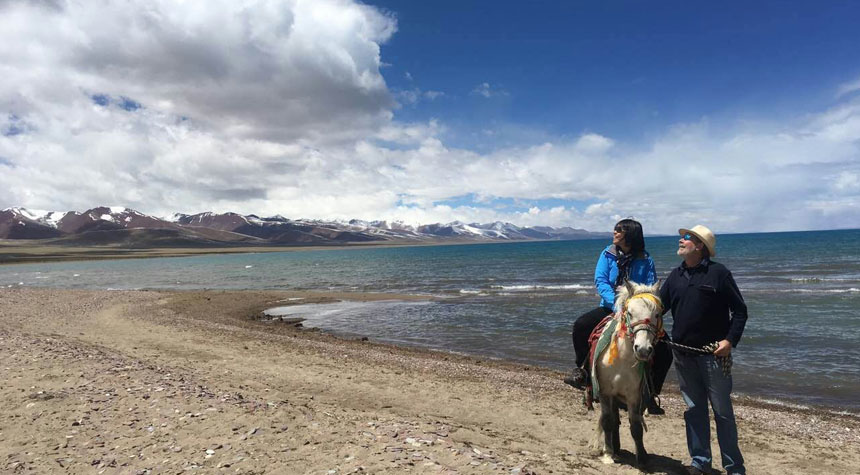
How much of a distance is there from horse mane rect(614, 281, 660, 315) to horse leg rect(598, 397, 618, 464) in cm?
149

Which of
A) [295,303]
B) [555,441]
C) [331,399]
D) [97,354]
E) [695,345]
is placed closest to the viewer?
[695,345]

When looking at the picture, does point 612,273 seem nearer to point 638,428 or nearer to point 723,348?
point 723,348

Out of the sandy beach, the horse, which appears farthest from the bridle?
the sandy beach

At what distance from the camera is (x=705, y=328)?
4895 mm

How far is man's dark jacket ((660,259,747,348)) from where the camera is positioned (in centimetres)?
480

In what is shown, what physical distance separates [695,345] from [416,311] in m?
22.6

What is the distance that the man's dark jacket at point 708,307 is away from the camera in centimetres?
480

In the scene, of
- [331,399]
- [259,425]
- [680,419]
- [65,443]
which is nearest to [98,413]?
[65,443]

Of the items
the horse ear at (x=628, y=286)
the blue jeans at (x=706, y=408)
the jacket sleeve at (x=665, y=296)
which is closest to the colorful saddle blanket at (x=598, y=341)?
the horse ear at (x=628, y=286)

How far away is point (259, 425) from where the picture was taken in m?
6.48

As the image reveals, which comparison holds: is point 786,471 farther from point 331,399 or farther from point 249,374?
point 249,374

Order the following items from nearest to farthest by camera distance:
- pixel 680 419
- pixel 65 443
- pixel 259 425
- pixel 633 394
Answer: pixel 633 394 < pixel 65 443 < pixel 259 425 < pixel 680 419

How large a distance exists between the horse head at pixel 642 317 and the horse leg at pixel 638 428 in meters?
1.21

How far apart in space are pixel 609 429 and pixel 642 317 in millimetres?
2287
